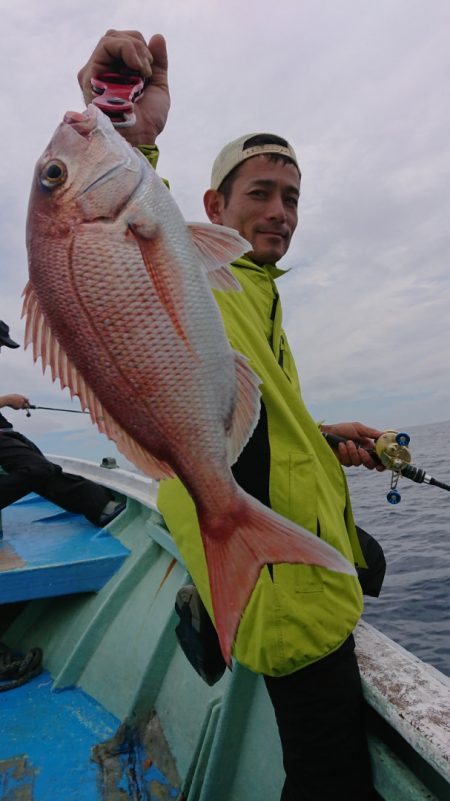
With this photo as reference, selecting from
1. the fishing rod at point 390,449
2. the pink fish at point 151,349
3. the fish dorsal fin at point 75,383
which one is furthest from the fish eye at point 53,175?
the fishing rod at point 390,449

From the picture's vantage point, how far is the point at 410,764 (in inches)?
65.6

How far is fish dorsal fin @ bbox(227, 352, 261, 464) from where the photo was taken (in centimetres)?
129

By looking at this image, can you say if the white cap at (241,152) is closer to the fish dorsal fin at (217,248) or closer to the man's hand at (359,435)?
the fish dorsal fin at (217,248)

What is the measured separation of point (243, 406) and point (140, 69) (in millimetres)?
1124

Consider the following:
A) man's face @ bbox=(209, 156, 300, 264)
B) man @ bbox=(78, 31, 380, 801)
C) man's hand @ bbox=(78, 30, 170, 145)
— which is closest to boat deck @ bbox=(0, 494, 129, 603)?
man @ bbox=(78, 31, 380, 801)

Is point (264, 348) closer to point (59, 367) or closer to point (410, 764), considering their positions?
point (59, 367)

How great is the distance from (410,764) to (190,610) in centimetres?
84

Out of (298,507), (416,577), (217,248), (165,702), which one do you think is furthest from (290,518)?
(416,577)

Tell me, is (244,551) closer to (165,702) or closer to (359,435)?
(359,435)

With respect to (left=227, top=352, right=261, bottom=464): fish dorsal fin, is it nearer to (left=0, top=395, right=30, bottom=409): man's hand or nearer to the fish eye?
the fish eye

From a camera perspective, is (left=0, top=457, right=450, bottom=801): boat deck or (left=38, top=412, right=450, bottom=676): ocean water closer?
(left=0, top=457, right=450, bottom=801): boat deck

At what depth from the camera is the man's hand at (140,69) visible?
1.60 m

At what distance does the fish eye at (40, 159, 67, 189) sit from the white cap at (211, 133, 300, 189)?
971mm

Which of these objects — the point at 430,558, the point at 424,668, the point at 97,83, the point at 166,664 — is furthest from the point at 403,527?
the point at 97,83
